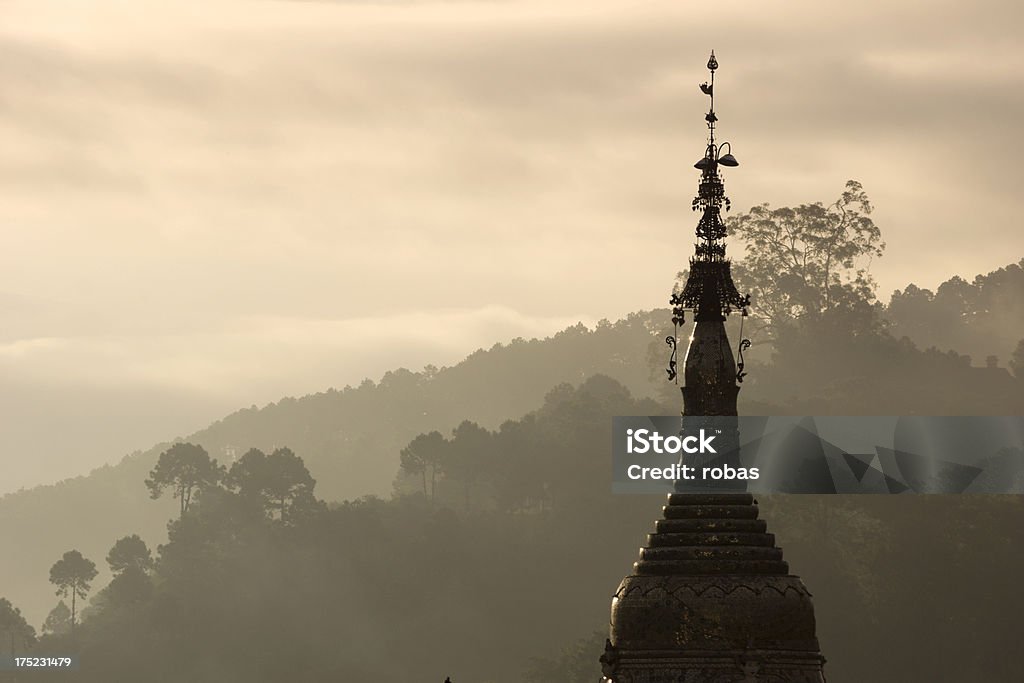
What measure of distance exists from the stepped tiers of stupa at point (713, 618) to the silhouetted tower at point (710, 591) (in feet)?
0.09

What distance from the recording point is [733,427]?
6931 centimetres

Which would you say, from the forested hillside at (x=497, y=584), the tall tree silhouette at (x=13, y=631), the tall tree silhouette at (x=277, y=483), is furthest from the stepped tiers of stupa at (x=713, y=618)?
Answer: the tall tree silhouette at (x=277, y=483)

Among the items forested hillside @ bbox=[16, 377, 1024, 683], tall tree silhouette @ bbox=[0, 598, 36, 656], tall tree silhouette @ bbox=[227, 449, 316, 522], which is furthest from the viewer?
tall tree silhouette @ bbox=[227, 449, 316, 522]

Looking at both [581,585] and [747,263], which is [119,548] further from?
[747,263]

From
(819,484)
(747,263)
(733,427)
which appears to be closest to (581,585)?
(747,263)

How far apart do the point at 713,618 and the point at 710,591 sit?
792 mm

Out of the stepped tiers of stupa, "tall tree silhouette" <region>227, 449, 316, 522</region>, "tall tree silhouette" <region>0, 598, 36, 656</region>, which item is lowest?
"tall tree silhouette" <region>0, 598, 36, 656</region>

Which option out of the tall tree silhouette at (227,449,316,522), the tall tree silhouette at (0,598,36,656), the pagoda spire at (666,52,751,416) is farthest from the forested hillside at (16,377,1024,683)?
the pagoda spire at (666,52,751,416)

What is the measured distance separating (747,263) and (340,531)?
37.1 m

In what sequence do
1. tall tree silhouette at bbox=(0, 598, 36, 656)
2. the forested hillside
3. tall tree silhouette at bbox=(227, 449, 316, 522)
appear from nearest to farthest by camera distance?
1. the forested hillside
2. tall tree silhouette at bbox=(0, 598, 36, 656)
3. tall tree silhouette at bbox=(227, 449, 316, 522)

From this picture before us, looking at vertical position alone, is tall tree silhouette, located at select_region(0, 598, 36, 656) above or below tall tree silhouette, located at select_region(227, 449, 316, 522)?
below

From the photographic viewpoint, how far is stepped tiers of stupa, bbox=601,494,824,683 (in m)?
65.8

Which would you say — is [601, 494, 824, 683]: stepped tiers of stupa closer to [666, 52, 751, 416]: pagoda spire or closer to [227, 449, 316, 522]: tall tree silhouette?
[666, 52, 751, 416]: pagoda spire

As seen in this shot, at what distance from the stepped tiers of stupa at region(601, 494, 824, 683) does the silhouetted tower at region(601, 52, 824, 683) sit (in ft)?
0.09
